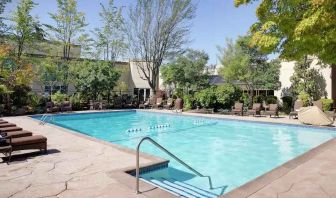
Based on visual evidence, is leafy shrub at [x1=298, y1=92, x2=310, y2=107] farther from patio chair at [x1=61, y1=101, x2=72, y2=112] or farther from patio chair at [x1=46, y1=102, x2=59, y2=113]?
patio chair at [x1=46, y1=102, x2=59, y2=113]

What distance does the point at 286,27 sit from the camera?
7.48 m

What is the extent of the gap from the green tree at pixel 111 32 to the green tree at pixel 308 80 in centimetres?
1814

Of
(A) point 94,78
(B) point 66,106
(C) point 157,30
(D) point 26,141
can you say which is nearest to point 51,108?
(B) point 66,106

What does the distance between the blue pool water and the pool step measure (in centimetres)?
20

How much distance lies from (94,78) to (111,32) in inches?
346

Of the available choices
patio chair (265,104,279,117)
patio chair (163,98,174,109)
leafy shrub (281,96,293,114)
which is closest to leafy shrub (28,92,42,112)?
patio chair (163,98,174,109)

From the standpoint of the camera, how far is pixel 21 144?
7.34 meters

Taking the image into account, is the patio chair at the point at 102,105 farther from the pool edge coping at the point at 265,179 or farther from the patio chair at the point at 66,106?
the pool edge coping at the point at 265,179

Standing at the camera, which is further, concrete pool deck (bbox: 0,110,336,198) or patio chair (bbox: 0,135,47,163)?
patio chair (bbox: 0,135,47,163)

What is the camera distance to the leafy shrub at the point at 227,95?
883 inches

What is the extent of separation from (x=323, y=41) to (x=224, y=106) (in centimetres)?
1628

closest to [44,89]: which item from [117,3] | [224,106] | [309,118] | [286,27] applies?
[117,3]

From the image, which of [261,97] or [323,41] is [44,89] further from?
[323,41]

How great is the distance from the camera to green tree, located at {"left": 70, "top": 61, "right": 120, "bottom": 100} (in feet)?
80.8
